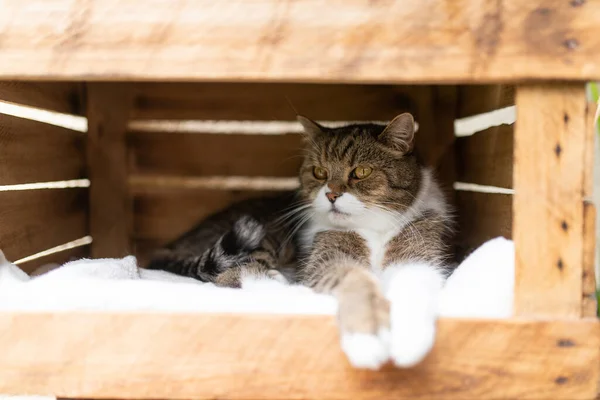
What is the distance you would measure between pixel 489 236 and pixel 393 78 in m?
0.85

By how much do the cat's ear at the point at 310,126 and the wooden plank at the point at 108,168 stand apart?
0.81 m

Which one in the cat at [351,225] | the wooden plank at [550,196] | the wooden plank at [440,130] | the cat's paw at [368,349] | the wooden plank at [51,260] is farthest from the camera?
the wooden plank at [440,130]

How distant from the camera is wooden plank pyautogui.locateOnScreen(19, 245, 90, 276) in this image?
1745 mm

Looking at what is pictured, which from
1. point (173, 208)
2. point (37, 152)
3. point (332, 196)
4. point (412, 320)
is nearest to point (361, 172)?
point (332, 196)

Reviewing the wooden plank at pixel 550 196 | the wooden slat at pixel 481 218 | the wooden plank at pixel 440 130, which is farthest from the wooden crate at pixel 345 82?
the wooden plank at pixel 440 130

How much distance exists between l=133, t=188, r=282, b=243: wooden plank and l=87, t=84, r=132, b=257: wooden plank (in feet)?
0.22

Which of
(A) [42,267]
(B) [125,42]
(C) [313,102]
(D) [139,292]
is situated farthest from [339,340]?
(C) [313,102]

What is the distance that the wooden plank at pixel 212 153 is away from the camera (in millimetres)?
2250

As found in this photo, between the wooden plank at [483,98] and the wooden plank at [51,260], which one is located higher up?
the wooden plank at [483,98]

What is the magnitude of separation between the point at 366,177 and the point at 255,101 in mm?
748

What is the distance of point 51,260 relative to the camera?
6.23ft

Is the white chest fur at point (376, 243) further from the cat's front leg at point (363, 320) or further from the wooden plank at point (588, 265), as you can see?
the wooden plank at point (588, 265)

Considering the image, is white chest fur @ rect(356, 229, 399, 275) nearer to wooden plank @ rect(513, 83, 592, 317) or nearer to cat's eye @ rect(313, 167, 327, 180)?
cat's eye @ rect(313, 167, 327, 180)

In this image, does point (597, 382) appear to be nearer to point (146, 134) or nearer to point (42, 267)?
point (42, 267)
